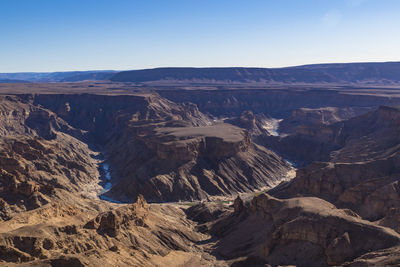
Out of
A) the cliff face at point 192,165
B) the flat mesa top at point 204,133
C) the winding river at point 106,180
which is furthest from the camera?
the flat mesa top at point 204,133

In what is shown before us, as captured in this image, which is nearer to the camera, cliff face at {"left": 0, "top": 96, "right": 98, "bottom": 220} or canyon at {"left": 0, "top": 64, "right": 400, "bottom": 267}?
canyon at {"left": 0, "top": 64, "right": 400, "bottom": 267}

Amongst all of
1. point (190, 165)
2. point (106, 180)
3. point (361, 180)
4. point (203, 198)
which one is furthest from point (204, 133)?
point (361, 180)

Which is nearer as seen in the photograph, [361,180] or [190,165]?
[361,180]

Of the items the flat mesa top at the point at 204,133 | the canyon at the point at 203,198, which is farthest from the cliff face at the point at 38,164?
the flat mesa top at the point at 204,133

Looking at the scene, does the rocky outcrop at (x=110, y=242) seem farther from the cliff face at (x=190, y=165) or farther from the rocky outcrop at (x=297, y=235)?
the cliff face at (x=190, y=165)

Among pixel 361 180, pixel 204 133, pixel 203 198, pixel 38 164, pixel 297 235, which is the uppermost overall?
pixel 204 133

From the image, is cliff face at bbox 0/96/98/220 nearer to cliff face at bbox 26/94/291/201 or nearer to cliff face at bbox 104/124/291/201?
cliff face at bbox 26/94/291/201

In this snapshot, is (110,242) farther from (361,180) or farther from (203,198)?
(361,180)

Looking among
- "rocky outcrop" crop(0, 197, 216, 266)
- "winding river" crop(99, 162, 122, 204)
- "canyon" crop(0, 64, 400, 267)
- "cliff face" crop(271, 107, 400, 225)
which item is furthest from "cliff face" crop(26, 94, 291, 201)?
"rocky outcrop" crop(0, 197, 216, 266)
